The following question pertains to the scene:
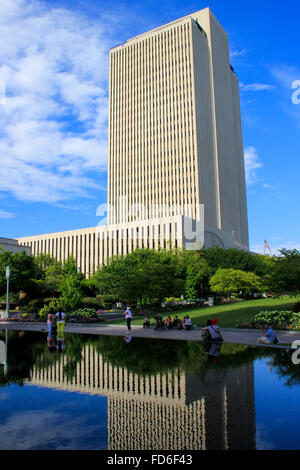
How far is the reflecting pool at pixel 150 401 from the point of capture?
6.18 metres

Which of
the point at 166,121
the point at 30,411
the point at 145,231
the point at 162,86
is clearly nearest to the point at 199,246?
the point at 145,231

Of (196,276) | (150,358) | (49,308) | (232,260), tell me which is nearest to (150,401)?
(150,358)

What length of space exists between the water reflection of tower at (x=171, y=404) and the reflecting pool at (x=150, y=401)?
2 centimetres

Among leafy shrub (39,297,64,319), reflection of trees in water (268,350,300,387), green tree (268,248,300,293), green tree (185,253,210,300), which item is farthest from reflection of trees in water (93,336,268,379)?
green tree (185,253,210,300)

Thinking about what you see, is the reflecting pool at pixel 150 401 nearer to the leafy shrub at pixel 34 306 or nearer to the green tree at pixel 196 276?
the leafy shrub at pixel 34 306

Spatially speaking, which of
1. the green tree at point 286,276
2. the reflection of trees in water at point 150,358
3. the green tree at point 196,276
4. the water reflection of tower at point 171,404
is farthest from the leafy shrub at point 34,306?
the water reflection of tower at point 171,404

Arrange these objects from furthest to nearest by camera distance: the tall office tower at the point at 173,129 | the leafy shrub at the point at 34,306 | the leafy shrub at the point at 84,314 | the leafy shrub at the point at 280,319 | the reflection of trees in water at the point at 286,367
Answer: the tall office tower at the point at 173,129
the leafy shrub at the point at 34,306
the leafy shrub at the point at 84,314
the leafy shrub at the point at 280,319
the reflection of trees in water at the point at 286,367

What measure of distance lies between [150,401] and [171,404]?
0.53 meters

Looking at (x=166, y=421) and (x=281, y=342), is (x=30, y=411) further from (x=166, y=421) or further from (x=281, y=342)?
(x=281, y=342)

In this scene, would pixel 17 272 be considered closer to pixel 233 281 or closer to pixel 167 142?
pixel 233 281

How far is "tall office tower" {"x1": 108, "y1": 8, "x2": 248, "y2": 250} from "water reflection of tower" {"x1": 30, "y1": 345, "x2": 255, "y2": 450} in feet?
284

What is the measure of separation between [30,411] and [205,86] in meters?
120

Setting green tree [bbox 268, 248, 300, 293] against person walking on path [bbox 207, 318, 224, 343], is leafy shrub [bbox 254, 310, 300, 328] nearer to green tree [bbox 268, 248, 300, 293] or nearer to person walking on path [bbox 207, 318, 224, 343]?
green tree [bbox 268, 248, 300, 293]

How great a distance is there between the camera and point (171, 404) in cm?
805
